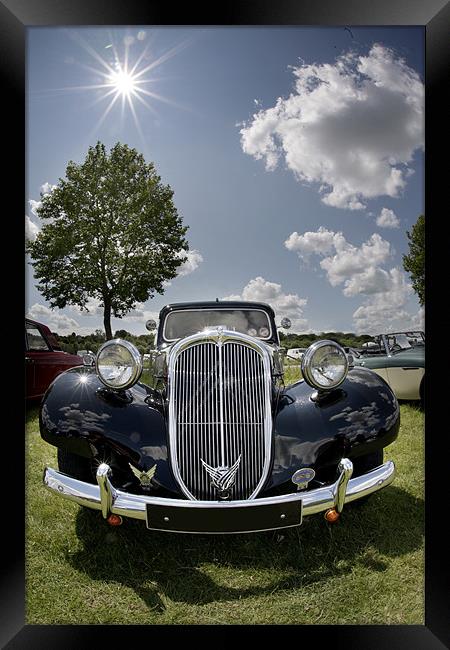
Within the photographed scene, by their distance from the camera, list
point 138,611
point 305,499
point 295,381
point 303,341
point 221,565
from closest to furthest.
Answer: point 305,499 → point 138,611 → point 221,565 → point 295,381 → point 303,341

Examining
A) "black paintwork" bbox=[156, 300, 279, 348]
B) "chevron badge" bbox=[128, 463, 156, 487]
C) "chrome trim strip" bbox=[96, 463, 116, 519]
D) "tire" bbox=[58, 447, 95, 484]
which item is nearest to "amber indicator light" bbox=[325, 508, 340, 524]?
"chevron badge" bbox=[128, 463, 156, 487]

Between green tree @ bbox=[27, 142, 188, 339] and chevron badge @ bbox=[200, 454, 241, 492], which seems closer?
chevron badge @ bbox=[200, 454, 241, 492]

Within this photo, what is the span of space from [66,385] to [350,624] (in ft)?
6.05

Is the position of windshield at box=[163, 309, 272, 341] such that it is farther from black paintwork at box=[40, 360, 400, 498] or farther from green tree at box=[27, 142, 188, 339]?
black paintwork at box=[40, 360, 400, 498]

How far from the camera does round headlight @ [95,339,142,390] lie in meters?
2.02

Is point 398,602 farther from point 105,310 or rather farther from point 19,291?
point 105,310

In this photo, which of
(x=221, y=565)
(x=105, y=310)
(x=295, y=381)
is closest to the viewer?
(x=221, y=565)

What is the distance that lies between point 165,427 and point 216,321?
129 cm

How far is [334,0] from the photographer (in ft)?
6.19

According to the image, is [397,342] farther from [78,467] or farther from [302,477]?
[78,467]

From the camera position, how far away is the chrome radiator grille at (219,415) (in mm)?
1844

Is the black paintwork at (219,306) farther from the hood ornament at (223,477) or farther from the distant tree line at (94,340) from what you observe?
the hood ornament at (223,477)

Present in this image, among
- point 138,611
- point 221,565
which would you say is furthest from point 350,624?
point 138,611

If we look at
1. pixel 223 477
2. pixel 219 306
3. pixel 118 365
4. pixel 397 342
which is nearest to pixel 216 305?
pixel 219 306
